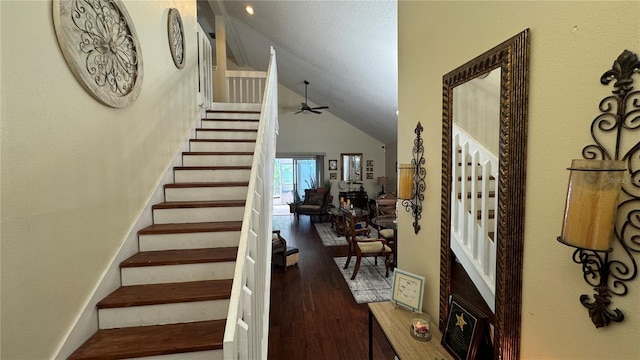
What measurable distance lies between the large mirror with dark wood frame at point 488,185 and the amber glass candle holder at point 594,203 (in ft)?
0.89

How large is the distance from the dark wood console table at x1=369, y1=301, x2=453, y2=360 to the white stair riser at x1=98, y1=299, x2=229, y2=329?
0.96 m

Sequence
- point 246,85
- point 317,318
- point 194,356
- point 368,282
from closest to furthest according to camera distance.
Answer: point 194,356
point 317,318
point 368,282
point 246,85

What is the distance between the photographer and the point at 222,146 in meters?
3.20

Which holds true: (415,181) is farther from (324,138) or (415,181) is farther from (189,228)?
(324,138)

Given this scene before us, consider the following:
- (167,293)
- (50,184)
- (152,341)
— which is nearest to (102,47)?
(50,184)

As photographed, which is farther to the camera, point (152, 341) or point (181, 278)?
point (181, 278)

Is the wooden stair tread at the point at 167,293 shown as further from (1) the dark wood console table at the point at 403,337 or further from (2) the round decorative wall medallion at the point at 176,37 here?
(2) the round decorative wall medallion at the point at 176,37

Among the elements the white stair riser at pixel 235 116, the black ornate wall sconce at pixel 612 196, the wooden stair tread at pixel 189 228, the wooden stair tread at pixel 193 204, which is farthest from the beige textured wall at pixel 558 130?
the white stair riser at pixel 235 116

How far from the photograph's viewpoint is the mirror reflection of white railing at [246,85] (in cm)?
501

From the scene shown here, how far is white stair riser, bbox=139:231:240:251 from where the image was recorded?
2072 millimetres

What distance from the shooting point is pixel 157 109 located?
2377mm

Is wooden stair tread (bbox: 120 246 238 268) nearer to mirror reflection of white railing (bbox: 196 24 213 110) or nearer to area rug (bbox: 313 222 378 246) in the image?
mirror reflection of white railing (bbox: 196 24 213 110)

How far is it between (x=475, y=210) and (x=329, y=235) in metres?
5.24

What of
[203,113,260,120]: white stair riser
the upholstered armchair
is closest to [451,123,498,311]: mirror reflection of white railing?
[203,113,260,120]: white stair riser
